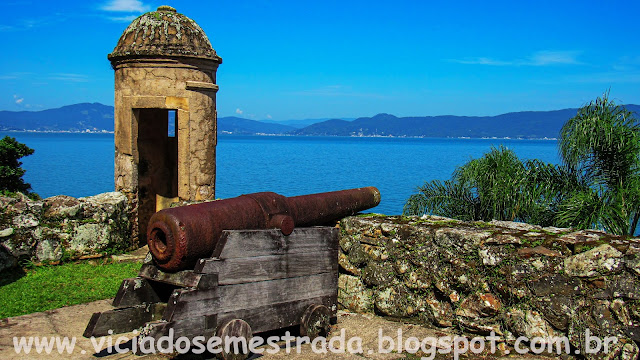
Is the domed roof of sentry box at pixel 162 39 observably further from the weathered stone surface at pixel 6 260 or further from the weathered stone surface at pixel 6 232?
the weathered stone surface at pixel 6 260

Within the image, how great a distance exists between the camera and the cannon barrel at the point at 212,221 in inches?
168

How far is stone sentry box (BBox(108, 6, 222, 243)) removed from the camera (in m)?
9.20

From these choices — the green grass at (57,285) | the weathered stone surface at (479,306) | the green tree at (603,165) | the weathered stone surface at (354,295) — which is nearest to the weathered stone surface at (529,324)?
the weathered stone surface at (479,306)

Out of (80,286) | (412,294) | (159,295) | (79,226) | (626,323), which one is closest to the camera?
(626,323)

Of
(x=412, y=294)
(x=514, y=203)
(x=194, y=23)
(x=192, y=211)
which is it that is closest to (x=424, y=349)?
(x=412, y=294)

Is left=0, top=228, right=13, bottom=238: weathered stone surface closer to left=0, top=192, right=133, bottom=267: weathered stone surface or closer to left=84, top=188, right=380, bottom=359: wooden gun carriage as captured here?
left=0, top=192, right=133, bottom=267: weathered stone surface

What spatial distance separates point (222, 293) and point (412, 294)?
6.41 ft

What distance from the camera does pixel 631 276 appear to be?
436cm

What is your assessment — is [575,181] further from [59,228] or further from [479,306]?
[59,228]

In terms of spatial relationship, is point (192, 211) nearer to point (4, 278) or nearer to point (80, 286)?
point (80, 286)

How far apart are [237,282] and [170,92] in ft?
17.8

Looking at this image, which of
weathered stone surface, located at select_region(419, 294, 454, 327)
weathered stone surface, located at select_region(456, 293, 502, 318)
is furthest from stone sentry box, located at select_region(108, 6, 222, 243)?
weathered stone surface, located at select_region(456, 293, 502, 318)

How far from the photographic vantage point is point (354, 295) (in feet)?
19.5

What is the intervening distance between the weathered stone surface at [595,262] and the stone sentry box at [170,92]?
6.39 metres
